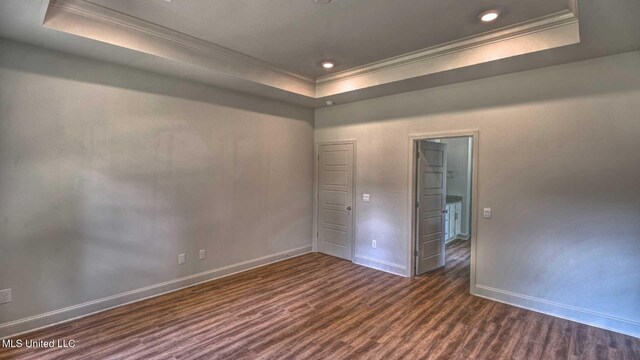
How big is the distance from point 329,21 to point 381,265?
364 centimetres

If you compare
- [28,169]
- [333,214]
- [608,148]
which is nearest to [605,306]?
[608,148]

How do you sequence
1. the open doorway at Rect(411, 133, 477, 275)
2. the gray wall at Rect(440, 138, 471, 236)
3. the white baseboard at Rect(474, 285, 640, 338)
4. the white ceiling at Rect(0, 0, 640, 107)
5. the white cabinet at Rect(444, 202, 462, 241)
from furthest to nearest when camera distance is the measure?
the gray wall at Rect(440, 138, 471, 236) → the white cabinet at Rect(444, 202, 462, 241) → the open doorway at Rect(411, 133, 477, 275) → the white baseboard at Rect(474, 285, 640, 338) → the white ceiling at Rect(0, 0, 640, 107)

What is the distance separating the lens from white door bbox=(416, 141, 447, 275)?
4.69 metres

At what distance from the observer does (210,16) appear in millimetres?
2914

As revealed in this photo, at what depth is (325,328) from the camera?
3.12 meters

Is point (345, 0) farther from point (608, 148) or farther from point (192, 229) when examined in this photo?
Result: point (192, 229)

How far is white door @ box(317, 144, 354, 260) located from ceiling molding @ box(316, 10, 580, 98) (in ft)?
4.24

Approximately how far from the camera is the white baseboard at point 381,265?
4711mm

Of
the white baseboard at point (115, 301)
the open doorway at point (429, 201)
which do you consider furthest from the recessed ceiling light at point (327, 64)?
the white baseboard at point (115, 301)

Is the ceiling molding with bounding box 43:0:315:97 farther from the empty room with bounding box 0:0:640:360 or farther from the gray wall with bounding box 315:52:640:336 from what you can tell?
the gray wall with bounding box 315:52:640:336

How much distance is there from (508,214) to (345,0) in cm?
305

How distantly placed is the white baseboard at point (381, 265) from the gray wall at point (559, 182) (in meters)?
1.10

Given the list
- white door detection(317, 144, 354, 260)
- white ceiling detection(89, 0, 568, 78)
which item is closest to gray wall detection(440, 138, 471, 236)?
white door detection(317, 144, 354, 260)

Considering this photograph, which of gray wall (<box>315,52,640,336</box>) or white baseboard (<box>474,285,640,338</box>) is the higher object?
gray wall (<box>315,52,640,336</box>)
